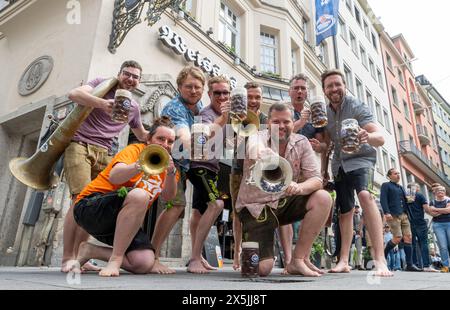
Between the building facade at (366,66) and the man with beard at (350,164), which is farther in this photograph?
the building facade at (366,66)

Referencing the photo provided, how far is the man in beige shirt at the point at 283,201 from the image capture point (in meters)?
2.62

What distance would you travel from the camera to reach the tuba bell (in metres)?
2.39

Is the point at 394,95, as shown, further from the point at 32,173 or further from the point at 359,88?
the point at 32,173

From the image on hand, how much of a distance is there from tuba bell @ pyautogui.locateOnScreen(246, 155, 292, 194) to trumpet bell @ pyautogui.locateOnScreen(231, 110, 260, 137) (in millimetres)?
588

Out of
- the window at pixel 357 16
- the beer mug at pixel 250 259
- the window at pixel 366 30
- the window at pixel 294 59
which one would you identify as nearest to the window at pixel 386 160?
the window at pixel 366 30

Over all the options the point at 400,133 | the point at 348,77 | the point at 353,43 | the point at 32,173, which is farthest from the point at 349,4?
the point at 32,173

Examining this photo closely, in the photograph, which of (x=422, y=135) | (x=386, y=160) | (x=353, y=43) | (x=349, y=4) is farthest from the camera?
(x=422, y=135)

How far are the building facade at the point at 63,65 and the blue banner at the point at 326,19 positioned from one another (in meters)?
4.56

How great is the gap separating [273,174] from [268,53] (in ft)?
38.0

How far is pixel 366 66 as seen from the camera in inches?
888

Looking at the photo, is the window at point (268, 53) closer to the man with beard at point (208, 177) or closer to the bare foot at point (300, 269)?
the man with beard at point (208, 177)

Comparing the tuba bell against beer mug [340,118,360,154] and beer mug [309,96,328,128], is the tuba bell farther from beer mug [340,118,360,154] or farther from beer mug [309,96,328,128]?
beer mug [309,96,328,128]

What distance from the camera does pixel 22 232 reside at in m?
6.09
